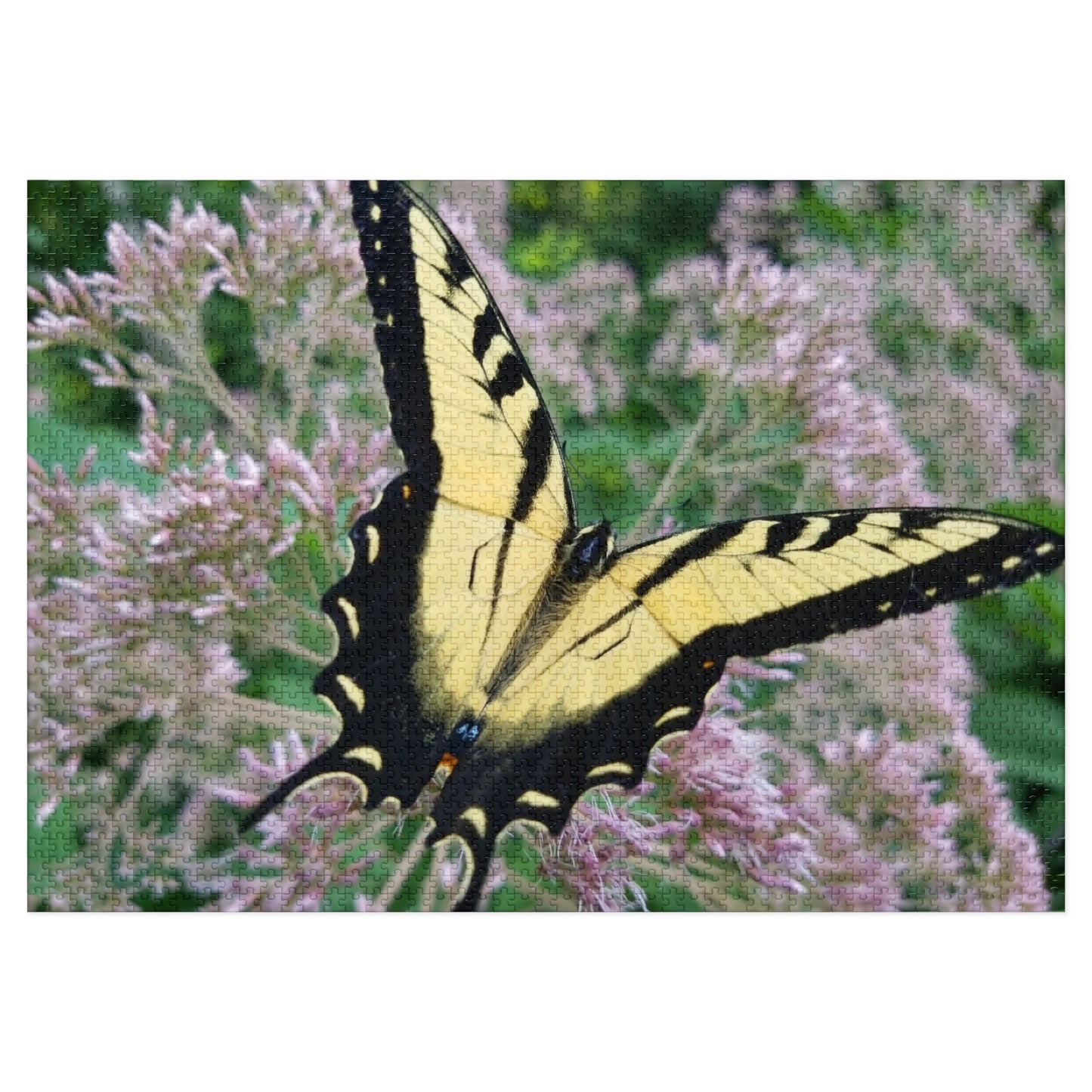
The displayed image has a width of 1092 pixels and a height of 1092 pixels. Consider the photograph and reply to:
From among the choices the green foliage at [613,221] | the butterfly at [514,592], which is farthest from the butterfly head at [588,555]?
the green foliage at [613,221]

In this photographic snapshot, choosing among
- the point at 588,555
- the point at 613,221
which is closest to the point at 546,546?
the point at 588,555

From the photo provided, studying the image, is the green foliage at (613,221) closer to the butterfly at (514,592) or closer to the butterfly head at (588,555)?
the butterfly at (514,592)

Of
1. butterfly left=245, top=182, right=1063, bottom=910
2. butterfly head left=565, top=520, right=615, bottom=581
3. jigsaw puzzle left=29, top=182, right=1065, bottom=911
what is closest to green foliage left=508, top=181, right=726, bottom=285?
jigsaw puzzle left=29, top=182, right=1065, bottom=911

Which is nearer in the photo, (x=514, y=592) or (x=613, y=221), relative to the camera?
(x=514, y=592)

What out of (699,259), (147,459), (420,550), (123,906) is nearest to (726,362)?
(699,259)

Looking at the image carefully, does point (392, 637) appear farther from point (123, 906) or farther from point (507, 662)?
point (123, 906)

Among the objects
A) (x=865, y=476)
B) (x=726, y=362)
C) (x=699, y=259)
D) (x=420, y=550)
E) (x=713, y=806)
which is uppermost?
(x=699, y=259)

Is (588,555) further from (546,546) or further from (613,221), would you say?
(613,221)
